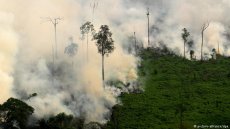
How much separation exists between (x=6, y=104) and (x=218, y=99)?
61.8 metres

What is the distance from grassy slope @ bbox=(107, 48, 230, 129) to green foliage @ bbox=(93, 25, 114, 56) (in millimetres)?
15619

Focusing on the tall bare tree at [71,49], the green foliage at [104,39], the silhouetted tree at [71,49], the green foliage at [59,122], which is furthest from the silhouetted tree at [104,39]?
the green foliage at [59,122]

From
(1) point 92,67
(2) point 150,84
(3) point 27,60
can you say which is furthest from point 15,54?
(2) point 150,84

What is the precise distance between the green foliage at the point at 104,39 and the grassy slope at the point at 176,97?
51.2ft

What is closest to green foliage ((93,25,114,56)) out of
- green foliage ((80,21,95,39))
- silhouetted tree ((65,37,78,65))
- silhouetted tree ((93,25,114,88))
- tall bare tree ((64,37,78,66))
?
silhouetted tree ((93,25,114,88))

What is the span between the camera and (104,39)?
14800 cm

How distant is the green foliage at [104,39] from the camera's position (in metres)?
147

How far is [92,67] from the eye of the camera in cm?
16225

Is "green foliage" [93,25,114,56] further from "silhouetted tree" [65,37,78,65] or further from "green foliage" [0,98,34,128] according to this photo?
"green foliage" [0,98,34,128]

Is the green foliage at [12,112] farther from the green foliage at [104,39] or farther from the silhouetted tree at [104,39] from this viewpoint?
the green foliage at [104,39]

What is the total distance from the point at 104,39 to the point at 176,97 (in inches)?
1058

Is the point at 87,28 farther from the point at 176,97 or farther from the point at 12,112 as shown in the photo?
the point at 12,112

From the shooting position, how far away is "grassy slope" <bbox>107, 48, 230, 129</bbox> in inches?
4961

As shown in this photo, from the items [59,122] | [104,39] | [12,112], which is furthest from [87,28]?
[12,112]
